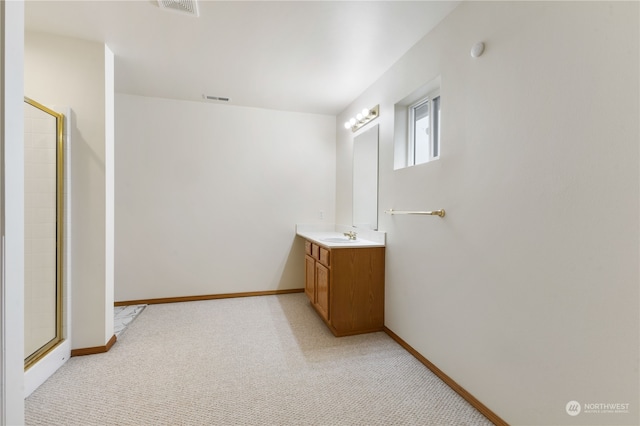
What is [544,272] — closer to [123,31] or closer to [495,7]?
[495,7]

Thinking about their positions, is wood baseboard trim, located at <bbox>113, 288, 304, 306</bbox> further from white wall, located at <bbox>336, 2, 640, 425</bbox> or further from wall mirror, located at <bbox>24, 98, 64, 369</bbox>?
white wall, located at <bbox>336, 2, 640, 425</bbox>

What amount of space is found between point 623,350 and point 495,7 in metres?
1.71

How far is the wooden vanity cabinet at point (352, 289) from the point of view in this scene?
249cm

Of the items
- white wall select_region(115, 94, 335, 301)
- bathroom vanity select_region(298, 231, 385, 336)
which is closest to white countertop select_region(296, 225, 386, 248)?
bathroom vanity select_region(298, 231, 385, 336)

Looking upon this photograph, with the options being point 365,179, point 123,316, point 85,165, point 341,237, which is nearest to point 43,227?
point 85,165

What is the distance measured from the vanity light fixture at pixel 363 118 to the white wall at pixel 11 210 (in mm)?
2491

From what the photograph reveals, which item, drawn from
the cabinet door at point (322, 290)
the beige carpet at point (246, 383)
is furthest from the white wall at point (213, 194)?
the cabinet door at point (322, 290)

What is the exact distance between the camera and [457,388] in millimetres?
1743

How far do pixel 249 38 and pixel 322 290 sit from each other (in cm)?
226

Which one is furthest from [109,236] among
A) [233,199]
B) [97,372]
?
[233,199]

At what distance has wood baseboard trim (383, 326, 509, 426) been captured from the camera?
1.49 m

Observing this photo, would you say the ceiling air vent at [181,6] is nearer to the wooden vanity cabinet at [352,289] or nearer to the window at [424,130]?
the window at [424,130]

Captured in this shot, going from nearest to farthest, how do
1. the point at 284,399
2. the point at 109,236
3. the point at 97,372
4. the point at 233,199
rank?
the point at 284,399 < the point at 97,372 < the point at 109,236 < the point at 233,199

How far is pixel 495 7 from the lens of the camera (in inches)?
59.3
